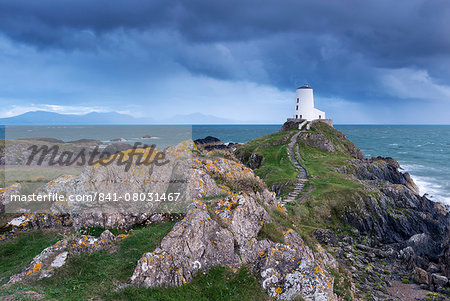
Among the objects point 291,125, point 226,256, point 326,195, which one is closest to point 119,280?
point 226,256

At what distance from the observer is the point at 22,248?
38.7ft

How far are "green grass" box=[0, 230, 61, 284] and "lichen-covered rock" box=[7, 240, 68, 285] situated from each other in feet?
4.38

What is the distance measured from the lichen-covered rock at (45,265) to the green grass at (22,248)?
1.34m

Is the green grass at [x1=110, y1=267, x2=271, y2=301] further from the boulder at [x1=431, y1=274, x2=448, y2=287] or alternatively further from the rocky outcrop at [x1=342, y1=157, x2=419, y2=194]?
the rocky outcrop at [x1=342, y1=157, x2=419, y2=194]

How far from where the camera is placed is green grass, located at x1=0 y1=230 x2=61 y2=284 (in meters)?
10.4

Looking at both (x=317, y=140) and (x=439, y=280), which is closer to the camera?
(x=439, y=280)

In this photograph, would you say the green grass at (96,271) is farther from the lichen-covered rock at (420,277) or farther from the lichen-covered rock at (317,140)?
the lichen-covered rock at (317,140)

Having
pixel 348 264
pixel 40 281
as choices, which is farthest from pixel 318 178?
pixel 40 281

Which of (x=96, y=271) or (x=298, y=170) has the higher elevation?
(x=96, y=271)

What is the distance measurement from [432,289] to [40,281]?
2315cm

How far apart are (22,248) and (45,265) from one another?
415cm

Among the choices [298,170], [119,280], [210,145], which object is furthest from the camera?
[210,145]

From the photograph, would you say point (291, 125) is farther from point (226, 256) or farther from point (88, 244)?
point (88, 244)

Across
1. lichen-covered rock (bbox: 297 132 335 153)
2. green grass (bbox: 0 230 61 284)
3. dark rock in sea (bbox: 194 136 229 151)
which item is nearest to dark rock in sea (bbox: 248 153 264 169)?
dark rock in sea (bbox: 194 136 229 151)
